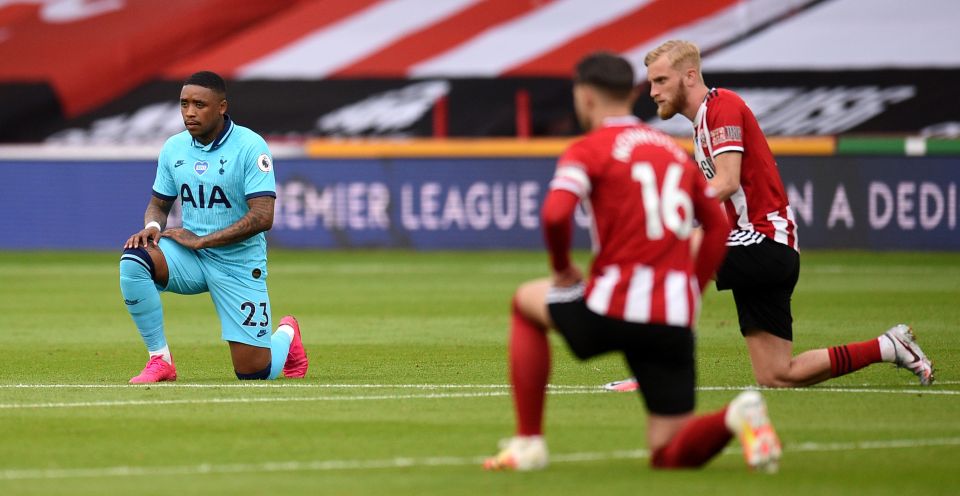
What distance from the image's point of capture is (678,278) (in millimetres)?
6219

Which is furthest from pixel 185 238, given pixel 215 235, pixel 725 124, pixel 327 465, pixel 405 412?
pixel 327 465

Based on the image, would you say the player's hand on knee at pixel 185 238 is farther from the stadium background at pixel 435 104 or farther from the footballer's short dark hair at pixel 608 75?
the stadium background at pixel 435 104

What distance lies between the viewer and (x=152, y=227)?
A: 32.0 feet

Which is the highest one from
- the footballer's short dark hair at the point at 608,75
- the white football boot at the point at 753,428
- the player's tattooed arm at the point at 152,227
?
the footballer's short dark hair at the point at 608,75

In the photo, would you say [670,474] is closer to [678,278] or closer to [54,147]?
[678,278]

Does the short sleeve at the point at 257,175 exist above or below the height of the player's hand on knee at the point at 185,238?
above

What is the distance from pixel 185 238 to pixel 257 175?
57 centimetres

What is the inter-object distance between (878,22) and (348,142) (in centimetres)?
1000

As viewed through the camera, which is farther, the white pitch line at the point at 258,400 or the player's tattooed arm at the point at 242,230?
the player's tattooed arm at the point at 242,230

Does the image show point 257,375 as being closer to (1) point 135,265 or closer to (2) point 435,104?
(1) point 135,265

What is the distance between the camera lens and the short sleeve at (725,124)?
8766 mm

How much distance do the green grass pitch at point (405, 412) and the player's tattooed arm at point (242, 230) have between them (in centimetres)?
84

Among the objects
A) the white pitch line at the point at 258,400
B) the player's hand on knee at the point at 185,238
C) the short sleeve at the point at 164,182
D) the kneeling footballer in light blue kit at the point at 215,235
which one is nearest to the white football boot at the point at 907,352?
the white pitch line at the point at 258,400

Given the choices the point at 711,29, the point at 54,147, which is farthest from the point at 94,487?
the point at 711,29
